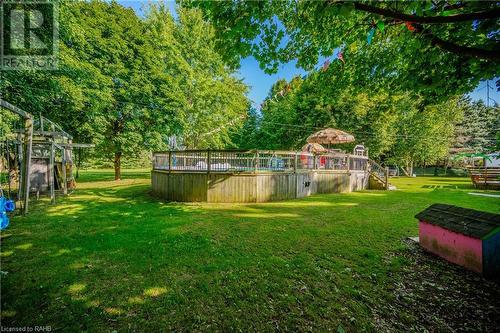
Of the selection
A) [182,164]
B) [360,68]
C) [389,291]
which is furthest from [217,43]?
[182,164]

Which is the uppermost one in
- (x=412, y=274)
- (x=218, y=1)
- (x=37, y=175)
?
(x=218, y=1)

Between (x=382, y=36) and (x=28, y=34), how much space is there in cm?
1349

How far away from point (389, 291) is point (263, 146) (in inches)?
1033

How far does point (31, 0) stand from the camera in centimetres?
869

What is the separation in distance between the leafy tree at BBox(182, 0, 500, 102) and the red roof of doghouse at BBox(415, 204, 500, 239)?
8.27 ft

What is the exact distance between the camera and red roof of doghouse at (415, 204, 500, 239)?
3.63 metres

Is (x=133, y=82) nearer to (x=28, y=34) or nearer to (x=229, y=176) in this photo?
(x=28, y=34)

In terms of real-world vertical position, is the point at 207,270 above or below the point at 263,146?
below

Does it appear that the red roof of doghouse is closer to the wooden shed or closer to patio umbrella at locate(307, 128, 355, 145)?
the wooden shed

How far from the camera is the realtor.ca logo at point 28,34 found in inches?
320

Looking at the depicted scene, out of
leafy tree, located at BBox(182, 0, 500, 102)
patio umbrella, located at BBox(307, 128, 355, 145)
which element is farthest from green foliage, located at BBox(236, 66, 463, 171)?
leafy tree, located at BBox(182, 0, 500, 102)

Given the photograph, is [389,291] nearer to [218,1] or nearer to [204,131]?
[218,1]

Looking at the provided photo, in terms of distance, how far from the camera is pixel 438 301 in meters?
3.07

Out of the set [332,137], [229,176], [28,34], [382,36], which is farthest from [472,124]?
[28,34]
